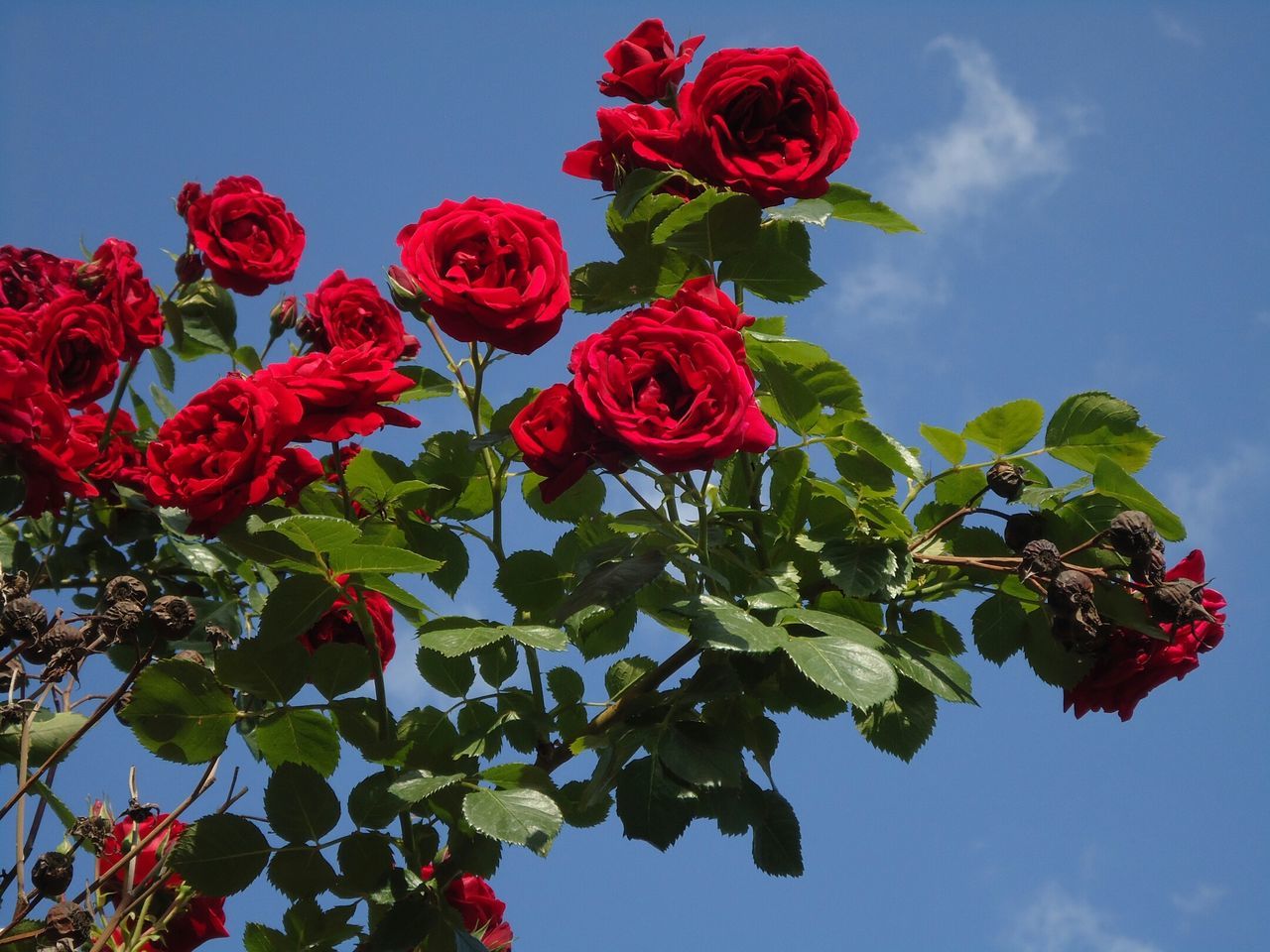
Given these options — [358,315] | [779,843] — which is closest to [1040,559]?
[779,843]

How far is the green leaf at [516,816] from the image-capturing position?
1.55 metres

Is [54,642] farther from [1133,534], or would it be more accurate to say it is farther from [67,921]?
[1133,534]

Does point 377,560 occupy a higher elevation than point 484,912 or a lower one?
higher

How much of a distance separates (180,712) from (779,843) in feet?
2.84

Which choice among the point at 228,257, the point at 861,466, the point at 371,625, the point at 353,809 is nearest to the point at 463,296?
the point at 371,625

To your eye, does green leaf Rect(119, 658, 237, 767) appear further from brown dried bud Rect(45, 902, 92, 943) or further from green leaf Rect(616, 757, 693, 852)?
green leaf Rect(616, 757, 693, 852)

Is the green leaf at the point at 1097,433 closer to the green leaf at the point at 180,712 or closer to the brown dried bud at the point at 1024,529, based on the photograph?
the brown dried bud at the point at 1024,529

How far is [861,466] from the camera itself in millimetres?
→ 1837

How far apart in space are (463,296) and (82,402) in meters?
1.02

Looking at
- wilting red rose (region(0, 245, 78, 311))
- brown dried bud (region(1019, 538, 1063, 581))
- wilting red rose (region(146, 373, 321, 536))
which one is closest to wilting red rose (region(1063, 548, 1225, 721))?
brown dried bud (region(1019, 538, 1063, 581))

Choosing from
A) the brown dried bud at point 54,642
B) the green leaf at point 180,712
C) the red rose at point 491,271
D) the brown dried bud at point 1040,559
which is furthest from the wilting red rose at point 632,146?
the brown dried bud at point 54,642

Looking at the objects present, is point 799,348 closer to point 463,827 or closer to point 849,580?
point 849,580

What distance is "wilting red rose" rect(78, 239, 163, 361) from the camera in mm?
2436

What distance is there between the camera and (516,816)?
159cm
